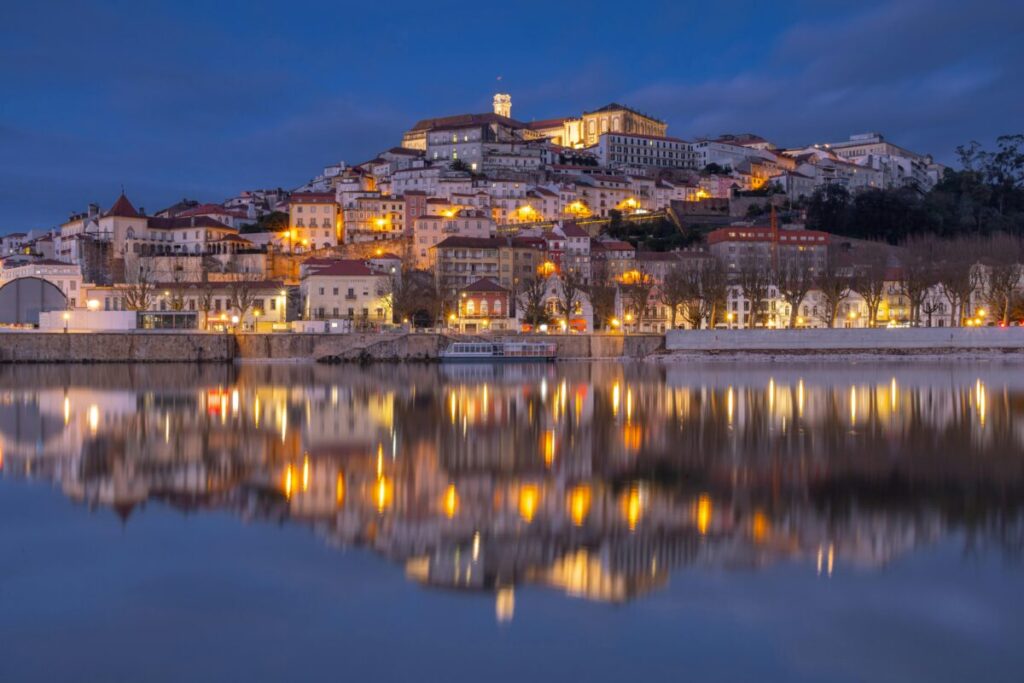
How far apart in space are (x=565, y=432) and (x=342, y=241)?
56.1 metres

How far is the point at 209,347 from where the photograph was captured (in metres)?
43.5

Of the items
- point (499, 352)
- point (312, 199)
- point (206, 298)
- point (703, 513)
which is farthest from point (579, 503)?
point (312, 199)

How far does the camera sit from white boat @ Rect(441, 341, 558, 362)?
146 feet

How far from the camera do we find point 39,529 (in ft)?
33.2

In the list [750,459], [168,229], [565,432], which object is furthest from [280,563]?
[168,229]

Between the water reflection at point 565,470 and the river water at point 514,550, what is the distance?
6 centimetres

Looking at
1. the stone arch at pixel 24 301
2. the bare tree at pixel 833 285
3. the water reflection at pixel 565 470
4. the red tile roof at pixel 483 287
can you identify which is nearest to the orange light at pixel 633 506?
the water reflection at pixel 565 470

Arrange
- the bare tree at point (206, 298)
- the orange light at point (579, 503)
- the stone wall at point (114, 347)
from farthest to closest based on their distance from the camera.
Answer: the bare tree at point (206, 298) < the stone wall at point (114, 347) < the orange light at point (579, 503)

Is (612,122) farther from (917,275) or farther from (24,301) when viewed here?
(24,301)

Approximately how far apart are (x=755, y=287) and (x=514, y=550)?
43.7 m

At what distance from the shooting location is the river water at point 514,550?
6.47 m

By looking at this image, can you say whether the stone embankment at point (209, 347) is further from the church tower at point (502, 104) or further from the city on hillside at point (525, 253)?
the church tower at point (502, 104)

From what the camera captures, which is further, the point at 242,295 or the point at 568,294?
the point at 568,294

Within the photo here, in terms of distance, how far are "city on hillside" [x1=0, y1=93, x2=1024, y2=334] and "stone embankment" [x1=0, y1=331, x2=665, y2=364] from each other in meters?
1.78
